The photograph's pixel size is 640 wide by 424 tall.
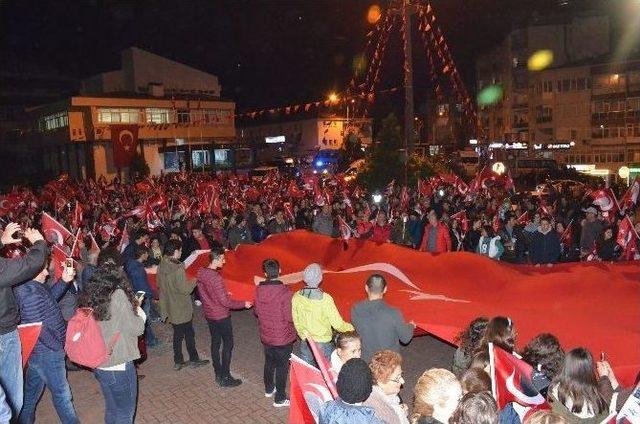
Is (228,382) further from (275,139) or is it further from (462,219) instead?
(275,139)

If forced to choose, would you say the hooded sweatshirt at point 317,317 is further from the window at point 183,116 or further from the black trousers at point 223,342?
the window at point 183,116

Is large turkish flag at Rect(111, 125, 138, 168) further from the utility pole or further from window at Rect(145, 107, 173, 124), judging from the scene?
the utility pole

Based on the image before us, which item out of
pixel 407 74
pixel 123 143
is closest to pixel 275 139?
pixel 123 143

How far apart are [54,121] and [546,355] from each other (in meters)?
55.9

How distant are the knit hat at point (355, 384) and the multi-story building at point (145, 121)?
1688 inches

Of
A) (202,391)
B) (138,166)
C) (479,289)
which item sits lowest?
(202,391)

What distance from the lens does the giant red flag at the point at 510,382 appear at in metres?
4.20

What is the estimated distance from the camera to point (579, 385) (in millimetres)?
3977

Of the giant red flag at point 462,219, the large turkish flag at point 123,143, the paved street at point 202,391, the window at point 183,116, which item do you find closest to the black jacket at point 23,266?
the paved street at point 202,391

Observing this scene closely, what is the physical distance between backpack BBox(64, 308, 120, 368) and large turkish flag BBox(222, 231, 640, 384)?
388 cm

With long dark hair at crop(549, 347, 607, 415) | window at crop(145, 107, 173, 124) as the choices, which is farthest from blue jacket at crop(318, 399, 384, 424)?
window at crop(145, 107, 173, 124)

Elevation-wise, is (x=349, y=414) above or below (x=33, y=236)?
below

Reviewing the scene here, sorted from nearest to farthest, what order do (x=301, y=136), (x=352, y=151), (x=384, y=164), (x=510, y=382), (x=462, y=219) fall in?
(x=510, y=382) < (x=462, y=219) < (x=384, y=164) < (x=352, y=151) < (x=301, y=136)

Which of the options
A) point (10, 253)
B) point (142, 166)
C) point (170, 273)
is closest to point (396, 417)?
point (10, 253)
